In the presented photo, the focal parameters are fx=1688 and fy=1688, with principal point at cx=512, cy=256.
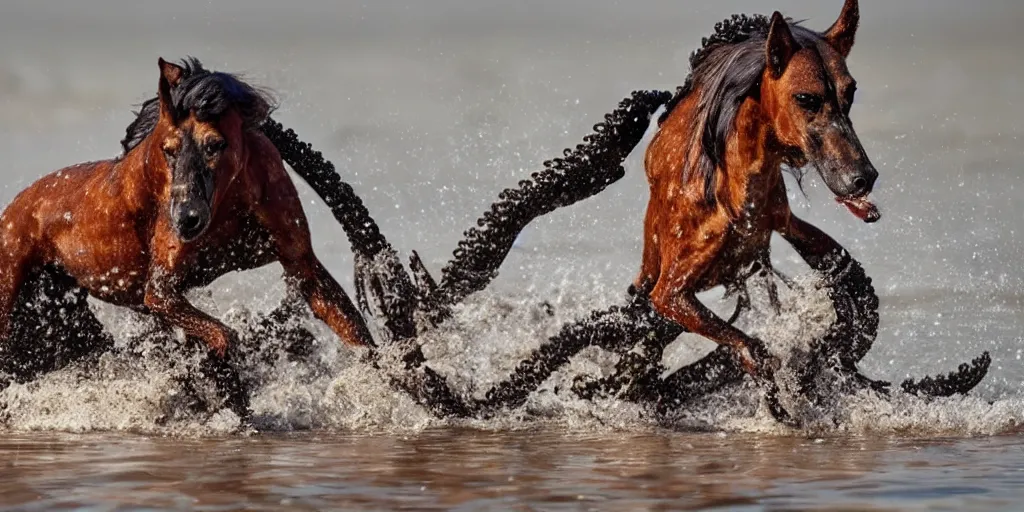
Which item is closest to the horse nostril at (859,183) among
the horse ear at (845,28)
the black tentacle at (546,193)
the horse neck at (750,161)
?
the horse neck at (750,161)

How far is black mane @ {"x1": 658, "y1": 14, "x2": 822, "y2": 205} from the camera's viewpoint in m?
7.22

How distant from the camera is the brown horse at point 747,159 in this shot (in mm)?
6867

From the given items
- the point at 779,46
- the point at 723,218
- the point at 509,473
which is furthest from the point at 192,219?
the point at 779,46

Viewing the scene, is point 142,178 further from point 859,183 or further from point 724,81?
point 859,183

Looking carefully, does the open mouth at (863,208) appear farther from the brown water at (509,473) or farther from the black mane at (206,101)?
the black mane at (206,101)

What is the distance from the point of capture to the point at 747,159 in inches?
285

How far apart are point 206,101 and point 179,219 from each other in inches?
20.9

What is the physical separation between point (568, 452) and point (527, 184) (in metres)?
2.43

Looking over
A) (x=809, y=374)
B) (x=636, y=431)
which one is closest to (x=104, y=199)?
(x=636, y=431)

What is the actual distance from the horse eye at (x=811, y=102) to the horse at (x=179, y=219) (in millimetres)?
2242

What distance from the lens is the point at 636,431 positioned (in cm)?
734

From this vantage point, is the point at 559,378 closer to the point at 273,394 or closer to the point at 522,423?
the point at 522,423

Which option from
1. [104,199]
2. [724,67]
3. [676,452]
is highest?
[724,67]

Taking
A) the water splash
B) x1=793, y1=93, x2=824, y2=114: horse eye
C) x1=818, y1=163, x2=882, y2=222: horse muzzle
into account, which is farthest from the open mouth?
the water splash
